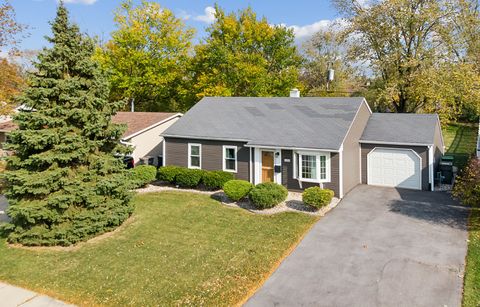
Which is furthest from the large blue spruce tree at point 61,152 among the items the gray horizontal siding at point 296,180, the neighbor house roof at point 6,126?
the neighbor house roof at point 6,126

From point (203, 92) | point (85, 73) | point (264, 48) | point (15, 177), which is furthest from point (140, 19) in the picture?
point (15, 177)

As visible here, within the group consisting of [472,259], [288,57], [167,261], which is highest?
[288,57]

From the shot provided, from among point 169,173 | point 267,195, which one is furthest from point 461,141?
point 169,173

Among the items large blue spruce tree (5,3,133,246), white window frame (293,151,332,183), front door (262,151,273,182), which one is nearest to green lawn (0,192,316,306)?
large blue spruce tree (5,3,133,246)

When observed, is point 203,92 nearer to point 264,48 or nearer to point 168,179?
point 264,48

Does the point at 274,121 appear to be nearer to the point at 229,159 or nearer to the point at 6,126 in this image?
the point at 229,159

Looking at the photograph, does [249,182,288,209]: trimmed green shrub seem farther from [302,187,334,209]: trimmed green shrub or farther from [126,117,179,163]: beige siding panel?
[126,117,179,163]: beige siding panel
